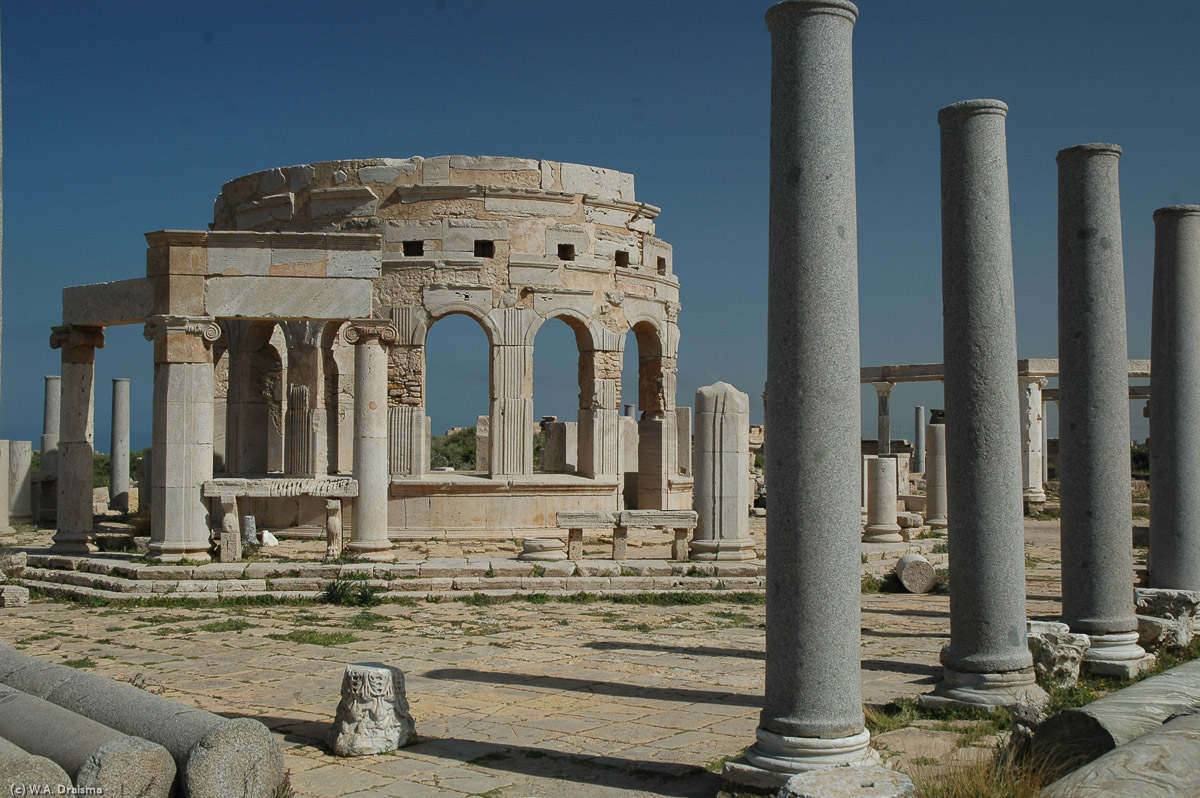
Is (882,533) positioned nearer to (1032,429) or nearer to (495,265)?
(495,265)

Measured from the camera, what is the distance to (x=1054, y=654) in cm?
857

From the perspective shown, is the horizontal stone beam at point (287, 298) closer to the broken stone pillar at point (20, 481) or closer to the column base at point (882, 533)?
the column base at point (882, 533)

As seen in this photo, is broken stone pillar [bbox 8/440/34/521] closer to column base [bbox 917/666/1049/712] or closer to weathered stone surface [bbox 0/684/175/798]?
weathered stone surface [bbox 0/684/175/798]

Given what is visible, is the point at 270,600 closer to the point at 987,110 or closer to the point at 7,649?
the point at 7,649

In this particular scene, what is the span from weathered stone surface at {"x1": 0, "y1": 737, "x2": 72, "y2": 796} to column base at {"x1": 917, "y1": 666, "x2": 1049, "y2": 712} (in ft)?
17.7

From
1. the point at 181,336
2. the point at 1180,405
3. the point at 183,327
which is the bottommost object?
the point at 1180,405

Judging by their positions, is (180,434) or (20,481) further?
(20,481)

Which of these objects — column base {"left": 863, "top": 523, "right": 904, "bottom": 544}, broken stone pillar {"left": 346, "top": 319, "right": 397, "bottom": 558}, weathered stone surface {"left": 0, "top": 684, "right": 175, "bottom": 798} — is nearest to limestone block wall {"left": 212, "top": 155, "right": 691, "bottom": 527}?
broken stone pillar {"left": 346, "top": 319, "right": 397, "bottom": 558}

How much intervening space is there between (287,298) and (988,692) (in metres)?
11.6

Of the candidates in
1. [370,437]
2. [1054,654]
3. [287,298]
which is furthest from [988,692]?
[287,298]

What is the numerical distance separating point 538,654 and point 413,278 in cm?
1189

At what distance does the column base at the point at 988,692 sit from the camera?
300 inches

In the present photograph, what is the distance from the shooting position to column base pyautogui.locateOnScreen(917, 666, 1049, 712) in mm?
7625

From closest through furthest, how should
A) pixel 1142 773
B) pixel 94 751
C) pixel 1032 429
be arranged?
pixel 1142 773
pixel 94 751
pixel 1032 429
